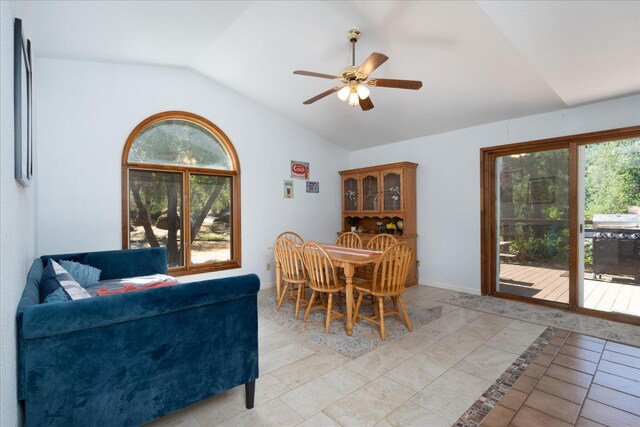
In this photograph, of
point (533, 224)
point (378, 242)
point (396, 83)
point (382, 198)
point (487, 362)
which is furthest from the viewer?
point (382, 198)

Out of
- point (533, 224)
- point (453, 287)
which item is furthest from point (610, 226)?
point (453, 287)

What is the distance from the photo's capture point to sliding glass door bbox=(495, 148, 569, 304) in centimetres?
366

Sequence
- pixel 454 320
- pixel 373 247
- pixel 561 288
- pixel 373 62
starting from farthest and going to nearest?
1. pixel 373 247
2. pixel 561 288
3. pixel 454 320
4. pixel 373 62

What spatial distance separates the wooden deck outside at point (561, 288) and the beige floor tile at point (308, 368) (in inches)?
112

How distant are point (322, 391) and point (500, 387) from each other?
1204mm

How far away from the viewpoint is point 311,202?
531 centimetres

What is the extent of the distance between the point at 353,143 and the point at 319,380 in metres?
4.16

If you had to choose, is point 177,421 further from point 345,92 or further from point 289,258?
point 345,92

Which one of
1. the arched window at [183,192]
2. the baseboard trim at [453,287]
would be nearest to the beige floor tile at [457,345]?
the baseboard trim at [453,287]

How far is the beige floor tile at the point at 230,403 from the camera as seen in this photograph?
5.96 feet

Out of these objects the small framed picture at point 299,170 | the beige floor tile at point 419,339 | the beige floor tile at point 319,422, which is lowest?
the beige floor tile at point 319,422

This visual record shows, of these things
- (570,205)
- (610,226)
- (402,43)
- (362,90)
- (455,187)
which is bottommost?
(610,226)

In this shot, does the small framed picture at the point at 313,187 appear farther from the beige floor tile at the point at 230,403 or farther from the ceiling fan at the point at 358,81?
the beige floor tile at the point at 230,403

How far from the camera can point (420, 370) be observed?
2.31 m
